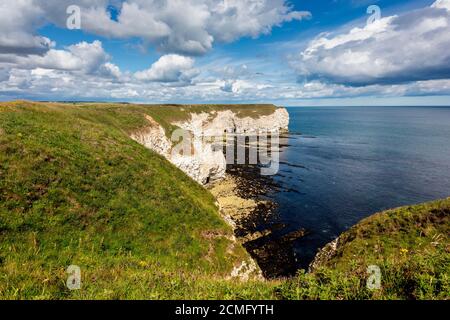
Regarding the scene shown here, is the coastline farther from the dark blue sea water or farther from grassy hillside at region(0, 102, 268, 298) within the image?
grassy hillside at region(0, 102, 268, 298)

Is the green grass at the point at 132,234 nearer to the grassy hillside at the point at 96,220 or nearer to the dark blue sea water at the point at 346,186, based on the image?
the grassy hillside at the point at 96,220

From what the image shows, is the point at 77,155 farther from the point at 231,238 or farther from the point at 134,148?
the point at 231,238

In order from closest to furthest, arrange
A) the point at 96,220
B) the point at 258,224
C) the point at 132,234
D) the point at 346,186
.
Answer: the point at 96,220
the point at 132,234
the point at 258,224
the point at 346,186

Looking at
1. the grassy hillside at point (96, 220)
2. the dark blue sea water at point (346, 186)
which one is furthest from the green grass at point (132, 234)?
the dark blue sea water at point (346, 186)

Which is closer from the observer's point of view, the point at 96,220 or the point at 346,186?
the point at 96,220

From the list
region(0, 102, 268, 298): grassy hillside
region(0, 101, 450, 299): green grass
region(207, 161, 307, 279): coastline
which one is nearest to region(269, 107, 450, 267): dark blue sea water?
region(207, 161, 307, 279): coastline

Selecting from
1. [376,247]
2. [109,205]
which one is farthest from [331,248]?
[109,205]

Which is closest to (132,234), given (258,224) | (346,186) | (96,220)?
(96,220)

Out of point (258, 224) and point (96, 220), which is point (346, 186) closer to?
point (258, 224)

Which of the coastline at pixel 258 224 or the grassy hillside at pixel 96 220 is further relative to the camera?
the coastline at pixel 258 224
